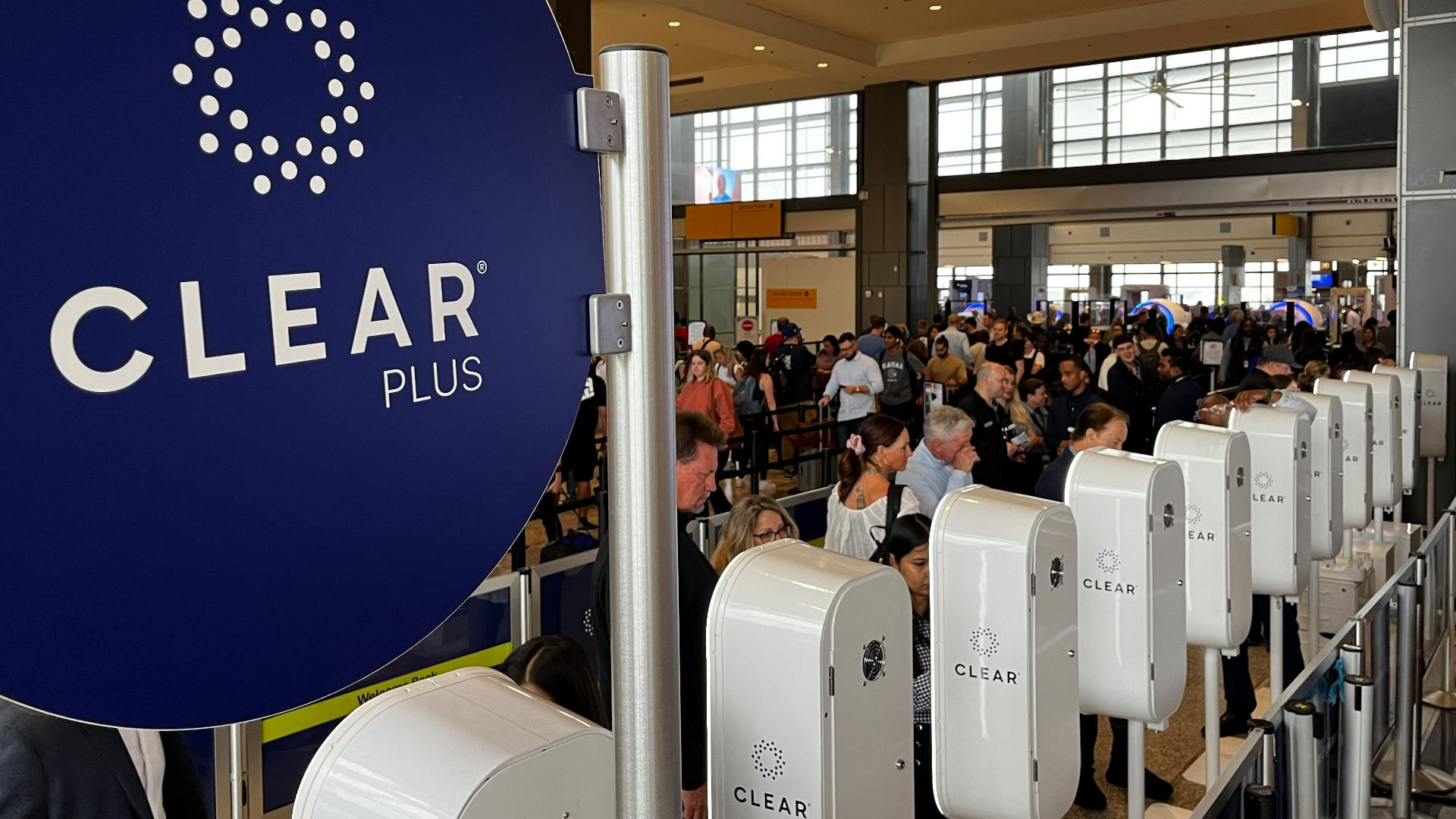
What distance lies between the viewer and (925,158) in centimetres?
1945

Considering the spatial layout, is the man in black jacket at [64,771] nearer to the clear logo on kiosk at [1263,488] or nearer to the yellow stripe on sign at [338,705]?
the yellow stripe on sign at [338,705]

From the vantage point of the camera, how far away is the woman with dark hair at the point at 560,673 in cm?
232

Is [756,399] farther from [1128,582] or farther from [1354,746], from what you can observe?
[1354,746]

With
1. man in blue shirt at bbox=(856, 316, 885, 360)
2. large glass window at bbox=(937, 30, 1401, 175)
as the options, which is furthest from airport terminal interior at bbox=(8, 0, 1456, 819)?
large glass window at bbox=(937, 30, 1401, 175)

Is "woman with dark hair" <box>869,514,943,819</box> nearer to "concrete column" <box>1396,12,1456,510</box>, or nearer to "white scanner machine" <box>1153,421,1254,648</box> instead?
"white scanner machine" <box>1153,421,1254,648</box>

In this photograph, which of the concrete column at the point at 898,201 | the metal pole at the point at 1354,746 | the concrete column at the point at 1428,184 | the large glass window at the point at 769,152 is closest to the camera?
the metal pole at the point at 1354,746

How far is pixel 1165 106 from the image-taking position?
845 inches

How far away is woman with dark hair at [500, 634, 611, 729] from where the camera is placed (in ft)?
7.61

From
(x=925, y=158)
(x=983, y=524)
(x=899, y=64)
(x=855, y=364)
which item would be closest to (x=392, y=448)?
(x=983, y=524)

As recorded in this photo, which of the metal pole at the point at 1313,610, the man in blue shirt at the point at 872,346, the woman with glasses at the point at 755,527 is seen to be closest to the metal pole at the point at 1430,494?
the metal pole at the point at 1313,610

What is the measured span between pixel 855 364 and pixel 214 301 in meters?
10.6

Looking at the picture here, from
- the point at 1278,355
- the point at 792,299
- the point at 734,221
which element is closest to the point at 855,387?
the point at 1278,355

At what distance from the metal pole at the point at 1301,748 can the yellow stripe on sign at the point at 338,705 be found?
7.63ft

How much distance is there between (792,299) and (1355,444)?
16580 millimetres
